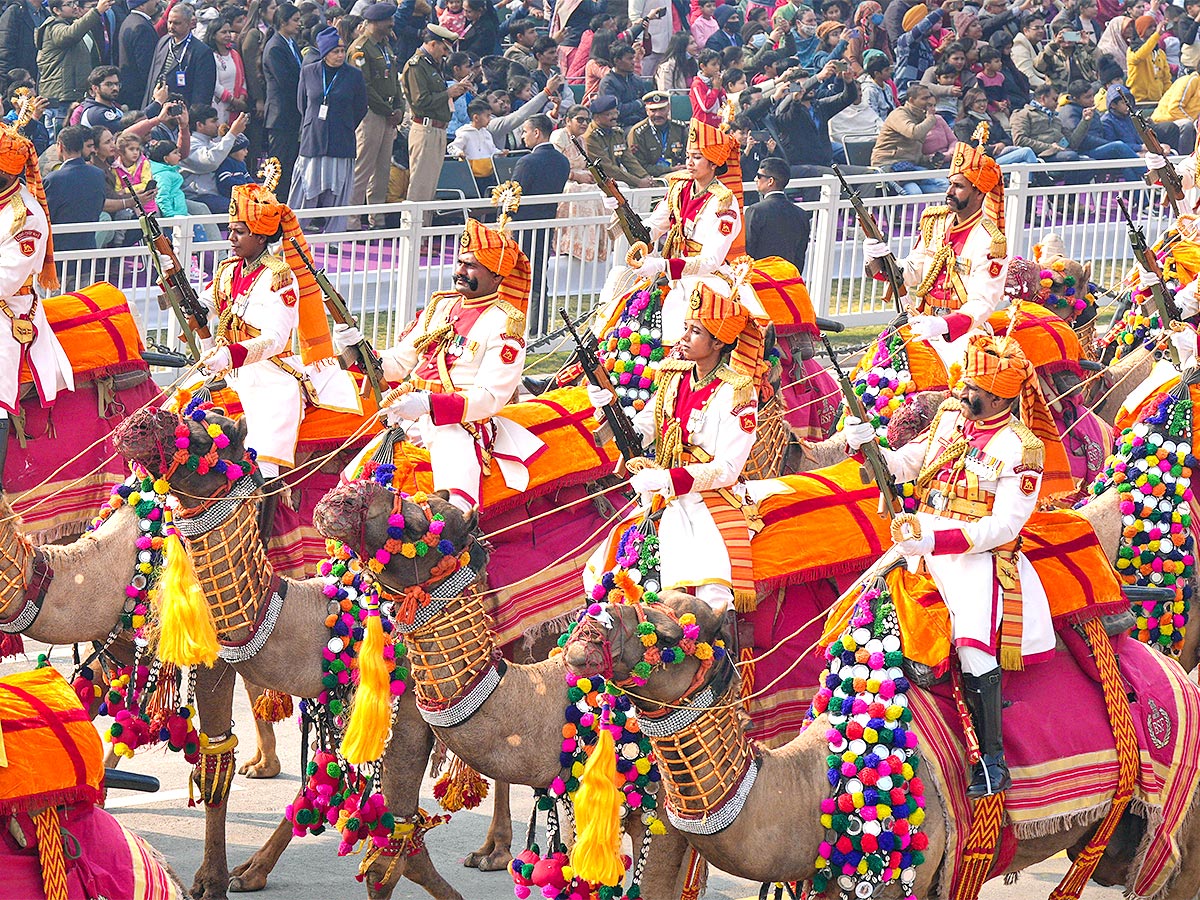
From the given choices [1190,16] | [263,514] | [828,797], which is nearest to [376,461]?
[263,514]

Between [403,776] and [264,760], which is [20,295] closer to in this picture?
[264,760]

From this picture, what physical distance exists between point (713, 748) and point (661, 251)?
265 inches

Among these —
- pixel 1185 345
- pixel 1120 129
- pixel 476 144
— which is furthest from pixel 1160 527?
pixel 1120 129

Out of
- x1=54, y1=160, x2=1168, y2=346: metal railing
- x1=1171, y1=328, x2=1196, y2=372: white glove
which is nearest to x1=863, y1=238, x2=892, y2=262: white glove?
x1=54, y1=160, x2=1168, y2=346: metal railing

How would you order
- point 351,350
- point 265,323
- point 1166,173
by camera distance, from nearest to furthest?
point 351,350 → point 265,323 → point 1166,173

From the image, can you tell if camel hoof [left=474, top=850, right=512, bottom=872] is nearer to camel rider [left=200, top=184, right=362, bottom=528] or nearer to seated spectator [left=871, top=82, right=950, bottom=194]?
camel rider [left=200, top=184, right=362, bottom=528]

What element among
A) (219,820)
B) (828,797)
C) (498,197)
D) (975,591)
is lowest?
(219,820)

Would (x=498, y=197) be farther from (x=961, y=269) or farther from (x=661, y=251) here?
(x=961, y=269)

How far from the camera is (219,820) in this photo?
9172 mm

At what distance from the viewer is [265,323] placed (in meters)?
10.4

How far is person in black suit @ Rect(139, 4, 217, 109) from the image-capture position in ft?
58.2

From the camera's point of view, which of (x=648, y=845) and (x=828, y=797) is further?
(x=648, y=845)

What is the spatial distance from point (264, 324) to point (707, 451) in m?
2.83

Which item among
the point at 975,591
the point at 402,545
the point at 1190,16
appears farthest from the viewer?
the point at 1190,16
